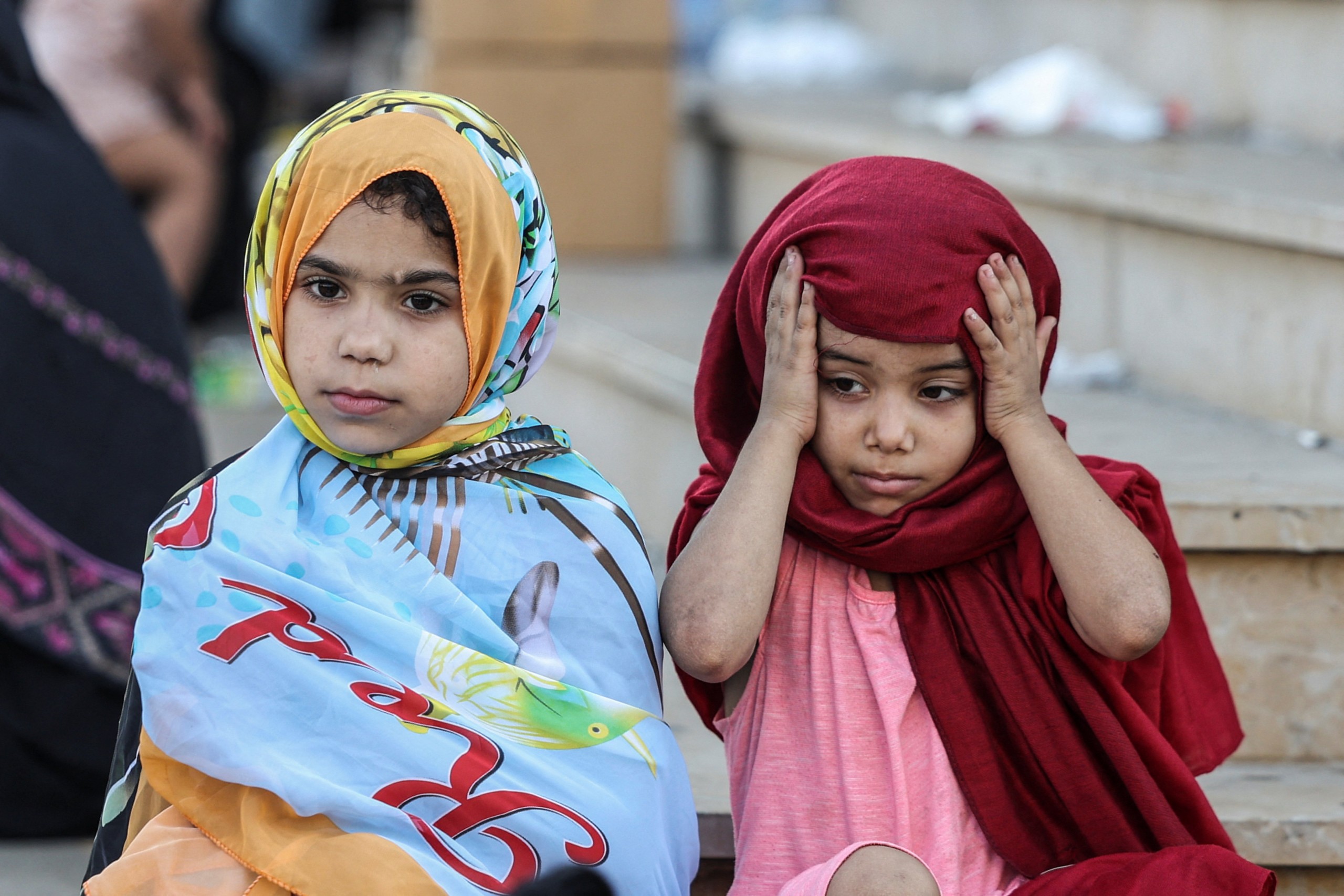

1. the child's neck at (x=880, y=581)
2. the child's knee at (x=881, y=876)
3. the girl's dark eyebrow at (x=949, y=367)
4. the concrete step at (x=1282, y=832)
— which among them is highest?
the girl's dark eyebrow at (x=949, y=367)

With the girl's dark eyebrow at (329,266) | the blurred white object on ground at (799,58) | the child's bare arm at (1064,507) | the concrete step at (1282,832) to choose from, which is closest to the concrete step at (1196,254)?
the concrete step at (1282,832)

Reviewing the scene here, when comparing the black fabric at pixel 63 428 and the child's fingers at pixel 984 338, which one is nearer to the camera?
the child's fingers at pixel 984 338

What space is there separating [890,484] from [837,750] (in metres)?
0.34

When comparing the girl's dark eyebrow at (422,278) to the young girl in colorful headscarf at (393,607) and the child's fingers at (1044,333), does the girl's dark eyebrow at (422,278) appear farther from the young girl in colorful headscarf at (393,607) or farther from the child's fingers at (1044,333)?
the child's fingers at (1044,333)

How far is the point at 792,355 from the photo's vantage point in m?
1.90

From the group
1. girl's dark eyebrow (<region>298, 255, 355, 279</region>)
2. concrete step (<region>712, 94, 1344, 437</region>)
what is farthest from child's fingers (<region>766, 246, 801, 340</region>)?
concrete step (<region>712, 94, 1344, 437</region>)

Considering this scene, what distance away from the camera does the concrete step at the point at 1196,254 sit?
2.91 m

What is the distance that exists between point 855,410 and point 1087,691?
44 cm

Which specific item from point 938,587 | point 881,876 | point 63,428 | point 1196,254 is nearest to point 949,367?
point 938,587

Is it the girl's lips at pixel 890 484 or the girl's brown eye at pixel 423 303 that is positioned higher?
the girl's brown eye at pixel 423 303

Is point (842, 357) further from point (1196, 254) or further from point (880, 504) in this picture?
point (1196, 254)

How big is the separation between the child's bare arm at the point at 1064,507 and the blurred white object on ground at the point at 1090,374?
1.48 metres

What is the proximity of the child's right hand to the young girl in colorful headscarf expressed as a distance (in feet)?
0.83

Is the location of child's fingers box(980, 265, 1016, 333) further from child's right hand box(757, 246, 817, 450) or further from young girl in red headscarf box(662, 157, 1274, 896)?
child's right hand box(757, 246, 817, 450)
